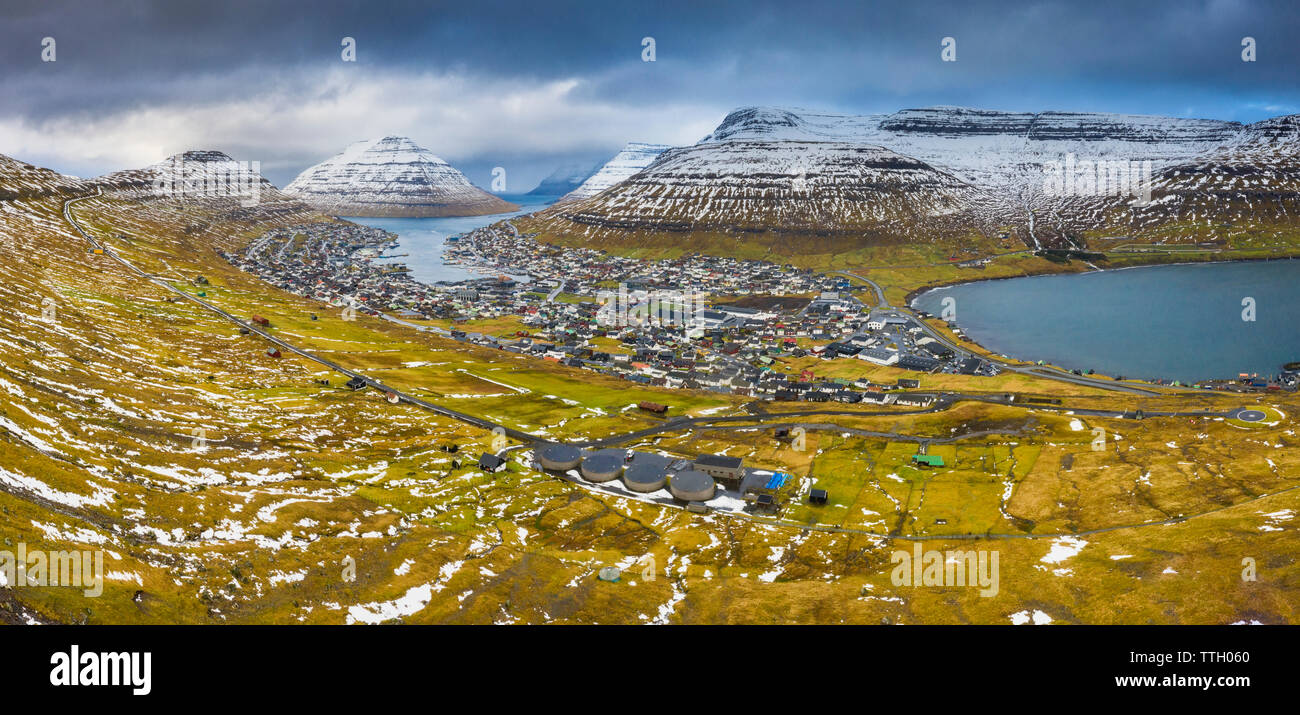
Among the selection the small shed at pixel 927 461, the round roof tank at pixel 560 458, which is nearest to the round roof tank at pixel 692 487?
the round roof tank at pixel 560 458

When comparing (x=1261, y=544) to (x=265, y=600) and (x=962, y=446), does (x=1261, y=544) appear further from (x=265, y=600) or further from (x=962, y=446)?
(x=265, y=600)

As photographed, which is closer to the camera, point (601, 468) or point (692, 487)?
point (692, 487)

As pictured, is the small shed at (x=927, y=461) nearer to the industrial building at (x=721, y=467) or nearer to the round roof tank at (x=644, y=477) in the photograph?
the industrial building at (x=721, y=467)

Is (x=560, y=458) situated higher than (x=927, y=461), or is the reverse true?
(x=560, y=458)

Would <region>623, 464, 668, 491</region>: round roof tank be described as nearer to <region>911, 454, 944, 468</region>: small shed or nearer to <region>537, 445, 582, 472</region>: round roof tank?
<region>537, 445, 582, 472</region>: round roof tank

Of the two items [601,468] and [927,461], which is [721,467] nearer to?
[601,468]

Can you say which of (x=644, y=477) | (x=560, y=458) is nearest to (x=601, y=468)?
(x=560, y=458)

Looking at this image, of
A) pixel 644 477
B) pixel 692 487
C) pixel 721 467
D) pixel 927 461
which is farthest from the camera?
pixel 927 461
